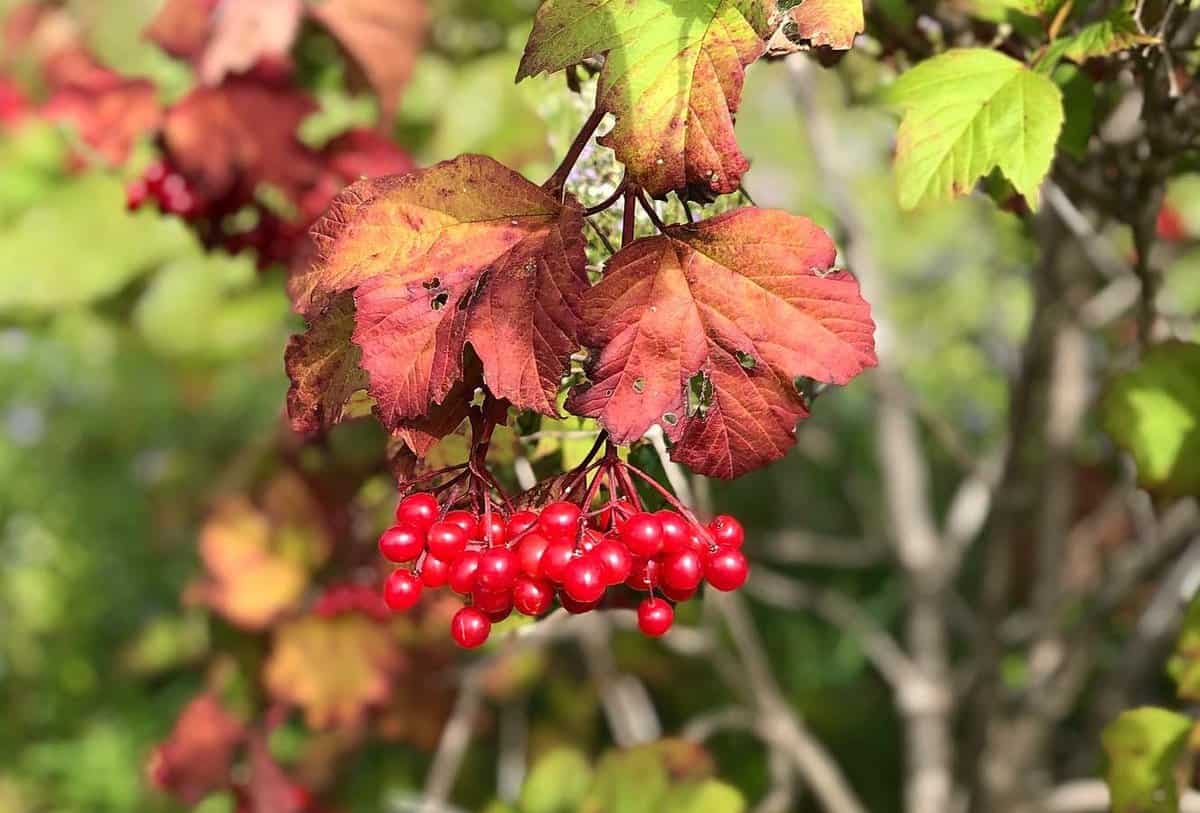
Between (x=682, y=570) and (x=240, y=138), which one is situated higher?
(x=240, y=138)

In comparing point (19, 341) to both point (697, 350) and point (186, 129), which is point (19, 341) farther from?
point (697, 350)

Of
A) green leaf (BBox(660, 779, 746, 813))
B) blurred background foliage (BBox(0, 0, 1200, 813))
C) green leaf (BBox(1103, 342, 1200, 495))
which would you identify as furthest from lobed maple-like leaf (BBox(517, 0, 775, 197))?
green leaf (BBox(660, 779, 746, 813))

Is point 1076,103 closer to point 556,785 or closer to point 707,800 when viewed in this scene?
point 707,800

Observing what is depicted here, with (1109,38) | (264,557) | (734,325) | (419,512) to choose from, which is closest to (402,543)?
(419,512)

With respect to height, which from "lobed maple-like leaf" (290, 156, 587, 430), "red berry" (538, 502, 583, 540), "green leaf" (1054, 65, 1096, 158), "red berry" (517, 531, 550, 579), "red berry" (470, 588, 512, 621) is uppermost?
"lobed maple-like leaf" (290, 156, 587, 430)

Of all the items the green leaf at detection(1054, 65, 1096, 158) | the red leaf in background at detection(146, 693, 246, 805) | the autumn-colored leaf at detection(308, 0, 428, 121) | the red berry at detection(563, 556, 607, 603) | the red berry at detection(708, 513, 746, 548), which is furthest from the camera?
the red leaf in background at detection(146, 693, 246, 805)

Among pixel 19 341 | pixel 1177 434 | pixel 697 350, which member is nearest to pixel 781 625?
pixel 1177 434

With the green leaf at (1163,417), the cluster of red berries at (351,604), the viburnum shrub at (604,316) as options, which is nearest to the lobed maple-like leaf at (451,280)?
the viburnum shrub at (604,316)

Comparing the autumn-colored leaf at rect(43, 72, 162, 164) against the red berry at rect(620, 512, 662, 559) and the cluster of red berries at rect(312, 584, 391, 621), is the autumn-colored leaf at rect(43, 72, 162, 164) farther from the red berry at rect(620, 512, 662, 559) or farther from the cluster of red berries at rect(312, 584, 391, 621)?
the red berry at rect(620, 512, 662, 559)
